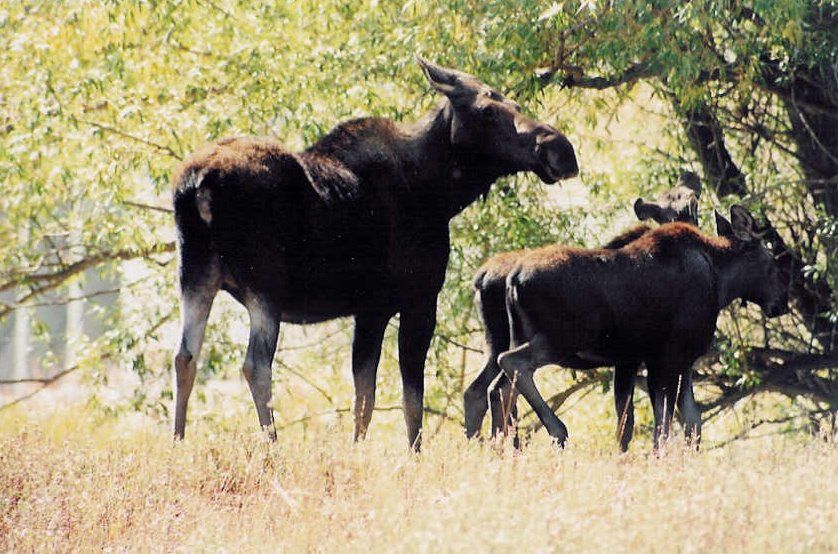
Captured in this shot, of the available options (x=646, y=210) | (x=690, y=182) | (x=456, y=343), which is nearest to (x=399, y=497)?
(x=646, y=210)

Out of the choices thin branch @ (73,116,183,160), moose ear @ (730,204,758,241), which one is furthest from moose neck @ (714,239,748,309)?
thin branch @ (73,116,183,160)

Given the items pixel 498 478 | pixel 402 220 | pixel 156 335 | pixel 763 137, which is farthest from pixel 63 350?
pixel 498 478

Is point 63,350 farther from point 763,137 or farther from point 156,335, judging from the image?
point 763,137

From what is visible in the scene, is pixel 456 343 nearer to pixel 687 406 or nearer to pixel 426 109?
pixel 426 109

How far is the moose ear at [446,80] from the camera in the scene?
11227 mm

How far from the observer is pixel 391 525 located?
804 centimetres

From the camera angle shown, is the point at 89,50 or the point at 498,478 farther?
the point at 89,50

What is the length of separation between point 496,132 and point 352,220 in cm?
124

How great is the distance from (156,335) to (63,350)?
20674 mm

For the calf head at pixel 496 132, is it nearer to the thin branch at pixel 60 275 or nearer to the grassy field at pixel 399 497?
the grassy field at pixel 399 497

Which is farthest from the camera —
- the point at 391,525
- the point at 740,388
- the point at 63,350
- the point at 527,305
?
the point at 63,350

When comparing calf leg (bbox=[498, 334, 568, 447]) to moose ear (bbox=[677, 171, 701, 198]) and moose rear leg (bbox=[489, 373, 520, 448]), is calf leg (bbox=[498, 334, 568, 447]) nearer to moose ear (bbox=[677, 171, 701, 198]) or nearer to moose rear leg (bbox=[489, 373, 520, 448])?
moose rear leg (bbox=[489, 373, 520, 448])

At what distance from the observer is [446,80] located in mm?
11352

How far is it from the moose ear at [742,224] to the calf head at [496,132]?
1.29 metres
